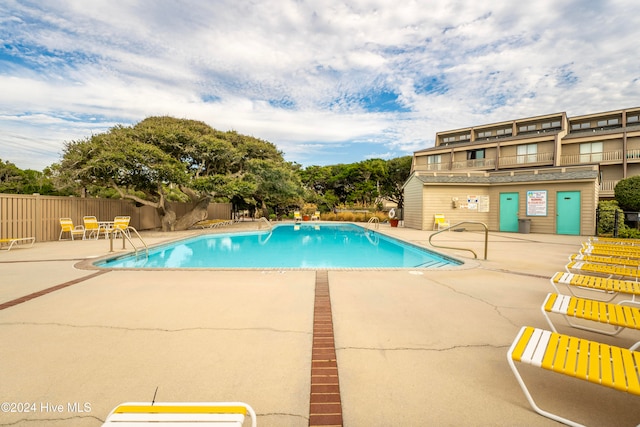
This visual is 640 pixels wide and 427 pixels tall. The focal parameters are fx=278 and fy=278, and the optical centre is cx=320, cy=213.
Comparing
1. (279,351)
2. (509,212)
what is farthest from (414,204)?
(279,351)

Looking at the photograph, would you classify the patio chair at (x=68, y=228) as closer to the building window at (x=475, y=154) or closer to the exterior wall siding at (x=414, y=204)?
the exterior wall siding at (x=414, y=204)

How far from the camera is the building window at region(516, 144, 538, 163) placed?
2522 centimetres

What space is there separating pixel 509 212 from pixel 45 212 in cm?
2201

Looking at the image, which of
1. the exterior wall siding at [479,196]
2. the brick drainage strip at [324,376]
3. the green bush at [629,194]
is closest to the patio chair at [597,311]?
the brick drainage strip at [324,376]

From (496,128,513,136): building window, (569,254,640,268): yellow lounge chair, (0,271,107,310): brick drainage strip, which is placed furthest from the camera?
(496,128,513,136): building window

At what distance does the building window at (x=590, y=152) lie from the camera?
23.1 m

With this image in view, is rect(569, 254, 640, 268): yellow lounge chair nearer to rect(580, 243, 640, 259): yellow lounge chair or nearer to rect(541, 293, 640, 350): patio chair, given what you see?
rect(580, 243, 640, 259): yellow lounge chair

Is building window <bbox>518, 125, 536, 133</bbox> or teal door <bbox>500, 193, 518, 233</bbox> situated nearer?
teal door <bbox>500, 193, 518, 233</bbox>

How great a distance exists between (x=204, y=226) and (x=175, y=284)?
1387 cm

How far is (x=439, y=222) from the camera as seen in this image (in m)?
16.0

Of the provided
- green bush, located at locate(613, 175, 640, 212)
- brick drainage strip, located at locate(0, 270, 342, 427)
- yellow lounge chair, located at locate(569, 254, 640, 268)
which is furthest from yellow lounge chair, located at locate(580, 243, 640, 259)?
green bush, located at locate(613, 175, 640, 212)

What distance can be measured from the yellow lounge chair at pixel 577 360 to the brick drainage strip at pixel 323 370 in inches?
46.1

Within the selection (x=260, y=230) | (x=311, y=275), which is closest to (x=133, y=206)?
(x=260, y=230)

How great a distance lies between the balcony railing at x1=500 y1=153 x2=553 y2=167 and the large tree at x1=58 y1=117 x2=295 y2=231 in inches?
889
